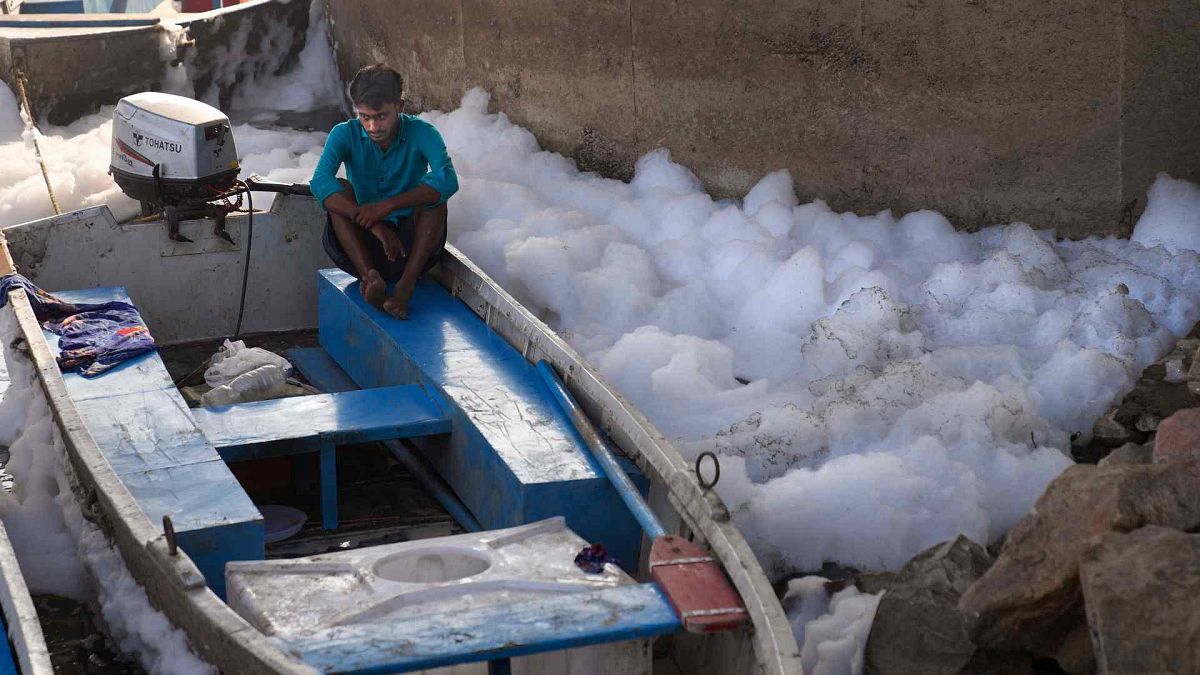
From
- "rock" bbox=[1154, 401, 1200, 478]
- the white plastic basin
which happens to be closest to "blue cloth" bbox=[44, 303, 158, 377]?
the white plastic basin

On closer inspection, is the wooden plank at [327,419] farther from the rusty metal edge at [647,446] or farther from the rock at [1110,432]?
the rock at [1110,432]

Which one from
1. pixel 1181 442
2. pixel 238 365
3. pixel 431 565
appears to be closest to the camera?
pixel 1181 442

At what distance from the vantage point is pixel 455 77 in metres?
8.83

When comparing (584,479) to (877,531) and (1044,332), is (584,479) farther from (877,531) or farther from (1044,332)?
(1044,332)

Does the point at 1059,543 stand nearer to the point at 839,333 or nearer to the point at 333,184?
the point at 839,333

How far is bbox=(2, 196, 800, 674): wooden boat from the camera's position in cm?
324

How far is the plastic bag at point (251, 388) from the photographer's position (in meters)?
4.98

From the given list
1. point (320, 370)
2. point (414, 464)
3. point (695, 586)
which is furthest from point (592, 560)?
point (320, 370)

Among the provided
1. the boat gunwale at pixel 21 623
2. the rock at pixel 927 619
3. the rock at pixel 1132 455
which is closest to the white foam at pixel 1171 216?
the rock at pixel 1132 455

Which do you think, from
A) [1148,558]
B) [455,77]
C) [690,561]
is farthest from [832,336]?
[455,77]

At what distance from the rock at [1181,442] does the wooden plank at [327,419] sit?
87.7 inches

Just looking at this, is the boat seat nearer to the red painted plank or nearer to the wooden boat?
the wooden boat

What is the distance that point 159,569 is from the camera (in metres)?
3.47

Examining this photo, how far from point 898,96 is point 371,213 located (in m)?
2.45
